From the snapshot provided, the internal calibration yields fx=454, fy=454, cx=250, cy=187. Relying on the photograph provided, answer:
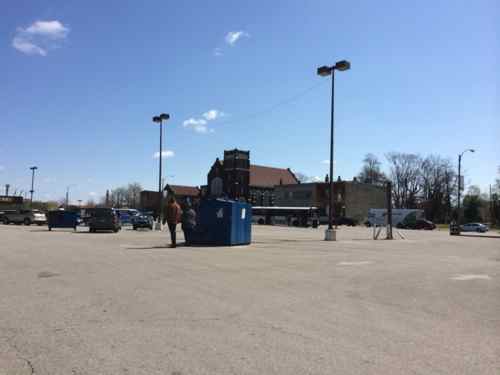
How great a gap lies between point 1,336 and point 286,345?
3185 mm

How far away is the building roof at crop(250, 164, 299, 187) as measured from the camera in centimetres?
11078

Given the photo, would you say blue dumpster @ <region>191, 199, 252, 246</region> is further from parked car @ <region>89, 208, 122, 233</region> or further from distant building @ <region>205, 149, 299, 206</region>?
distant building @ <region>205, 149, 299, 206</region>

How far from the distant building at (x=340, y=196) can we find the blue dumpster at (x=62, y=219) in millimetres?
56843

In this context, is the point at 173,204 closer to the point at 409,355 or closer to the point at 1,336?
the point at 1,336

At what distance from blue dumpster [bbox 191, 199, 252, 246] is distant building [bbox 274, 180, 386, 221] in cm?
6684

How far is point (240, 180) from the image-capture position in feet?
355

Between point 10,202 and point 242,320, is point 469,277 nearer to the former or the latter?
point 242,320

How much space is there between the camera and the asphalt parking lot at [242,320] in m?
4.35

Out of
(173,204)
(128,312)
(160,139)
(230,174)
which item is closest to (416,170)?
(230,174)

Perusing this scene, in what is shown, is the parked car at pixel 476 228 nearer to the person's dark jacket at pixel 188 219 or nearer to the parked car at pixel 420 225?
the parked car at pixel 420 225

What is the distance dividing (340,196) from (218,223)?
73.6 m

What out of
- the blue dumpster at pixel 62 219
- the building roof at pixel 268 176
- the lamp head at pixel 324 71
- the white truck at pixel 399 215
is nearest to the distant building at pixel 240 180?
the building roof at pixel 268 176

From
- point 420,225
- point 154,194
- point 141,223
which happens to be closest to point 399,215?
point 420,225

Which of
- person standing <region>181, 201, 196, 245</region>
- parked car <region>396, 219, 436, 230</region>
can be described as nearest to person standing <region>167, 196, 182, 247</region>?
person standing <region>181, 201, 196, 245</region>
